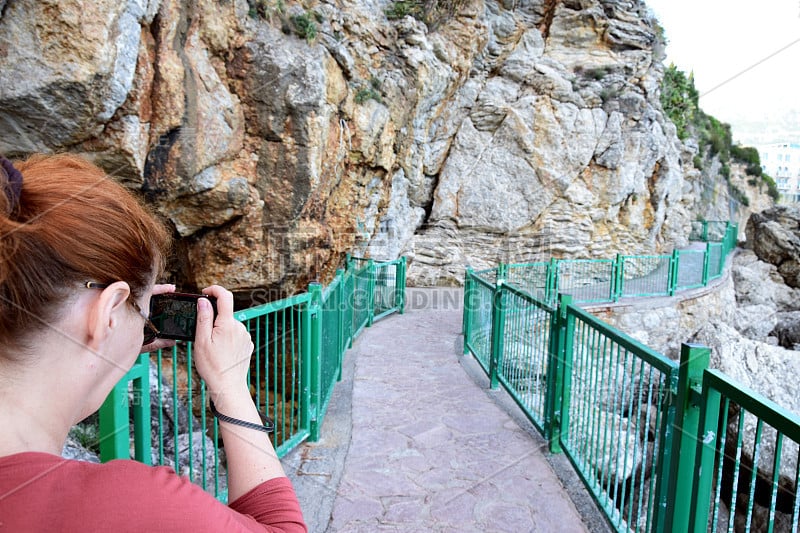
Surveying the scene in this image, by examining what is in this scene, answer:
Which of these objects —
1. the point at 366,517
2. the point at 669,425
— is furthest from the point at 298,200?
the point at 669,425

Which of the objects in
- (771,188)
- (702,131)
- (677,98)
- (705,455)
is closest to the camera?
(705,455)

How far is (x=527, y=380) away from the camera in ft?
16.8

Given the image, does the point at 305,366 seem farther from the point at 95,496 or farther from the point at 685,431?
the point at 95,496

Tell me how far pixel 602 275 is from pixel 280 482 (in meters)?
15.6

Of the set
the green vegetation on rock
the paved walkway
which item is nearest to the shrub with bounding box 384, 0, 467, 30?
the paved walkway

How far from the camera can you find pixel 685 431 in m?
2.18

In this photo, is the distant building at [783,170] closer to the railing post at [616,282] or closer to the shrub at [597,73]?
the shrub at [597,73]

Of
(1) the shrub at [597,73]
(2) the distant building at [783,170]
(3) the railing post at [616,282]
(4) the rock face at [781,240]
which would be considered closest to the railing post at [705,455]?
(3) the railing post at [616,282]

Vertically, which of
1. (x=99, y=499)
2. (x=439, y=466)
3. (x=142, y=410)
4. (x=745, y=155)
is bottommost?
(x=439, y=466)

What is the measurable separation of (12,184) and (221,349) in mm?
532

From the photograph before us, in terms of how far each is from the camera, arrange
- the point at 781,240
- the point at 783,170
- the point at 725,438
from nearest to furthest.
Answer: the point at 725,438 → the point at 781,240 → the point at 783,170

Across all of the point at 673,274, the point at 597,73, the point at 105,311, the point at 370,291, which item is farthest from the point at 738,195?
the point at 105,311

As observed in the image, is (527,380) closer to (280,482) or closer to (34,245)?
(280,482)

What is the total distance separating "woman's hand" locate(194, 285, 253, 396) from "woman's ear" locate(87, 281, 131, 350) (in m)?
0.26
